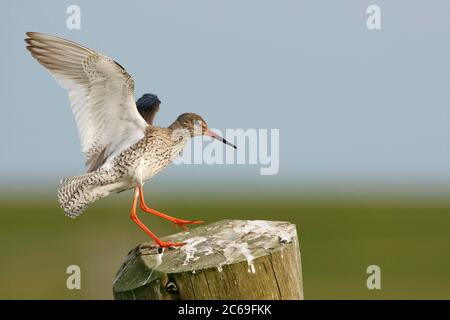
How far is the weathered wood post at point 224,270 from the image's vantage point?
587cm

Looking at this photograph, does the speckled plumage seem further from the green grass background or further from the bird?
the green grass background

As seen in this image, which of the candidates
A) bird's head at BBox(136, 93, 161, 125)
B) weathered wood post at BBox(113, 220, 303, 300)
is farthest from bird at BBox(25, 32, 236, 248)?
weathered wood post at BBox(113, 220, 303, 300)

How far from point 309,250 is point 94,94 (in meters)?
25.6

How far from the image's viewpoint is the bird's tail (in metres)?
8.53

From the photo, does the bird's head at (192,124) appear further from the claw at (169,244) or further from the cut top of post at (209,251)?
the claw at (169,244)

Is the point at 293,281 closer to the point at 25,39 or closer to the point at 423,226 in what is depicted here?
the point at 25,39

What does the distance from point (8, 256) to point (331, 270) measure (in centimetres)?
1101

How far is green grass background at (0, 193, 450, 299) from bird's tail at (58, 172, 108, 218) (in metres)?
8.82

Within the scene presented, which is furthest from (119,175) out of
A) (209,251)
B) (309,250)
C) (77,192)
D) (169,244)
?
(309,250)

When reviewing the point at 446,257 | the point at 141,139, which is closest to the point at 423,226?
the point at 446,257

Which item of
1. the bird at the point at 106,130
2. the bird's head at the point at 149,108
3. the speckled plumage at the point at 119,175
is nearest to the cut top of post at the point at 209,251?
the bird at the point at 106,130

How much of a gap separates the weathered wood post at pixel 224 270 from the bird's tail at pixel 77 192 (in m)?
2.23

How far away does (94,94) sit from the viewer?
8.45m

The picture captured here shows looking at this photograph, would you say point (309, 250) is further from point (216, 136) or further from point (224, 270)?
point (224, 270)
